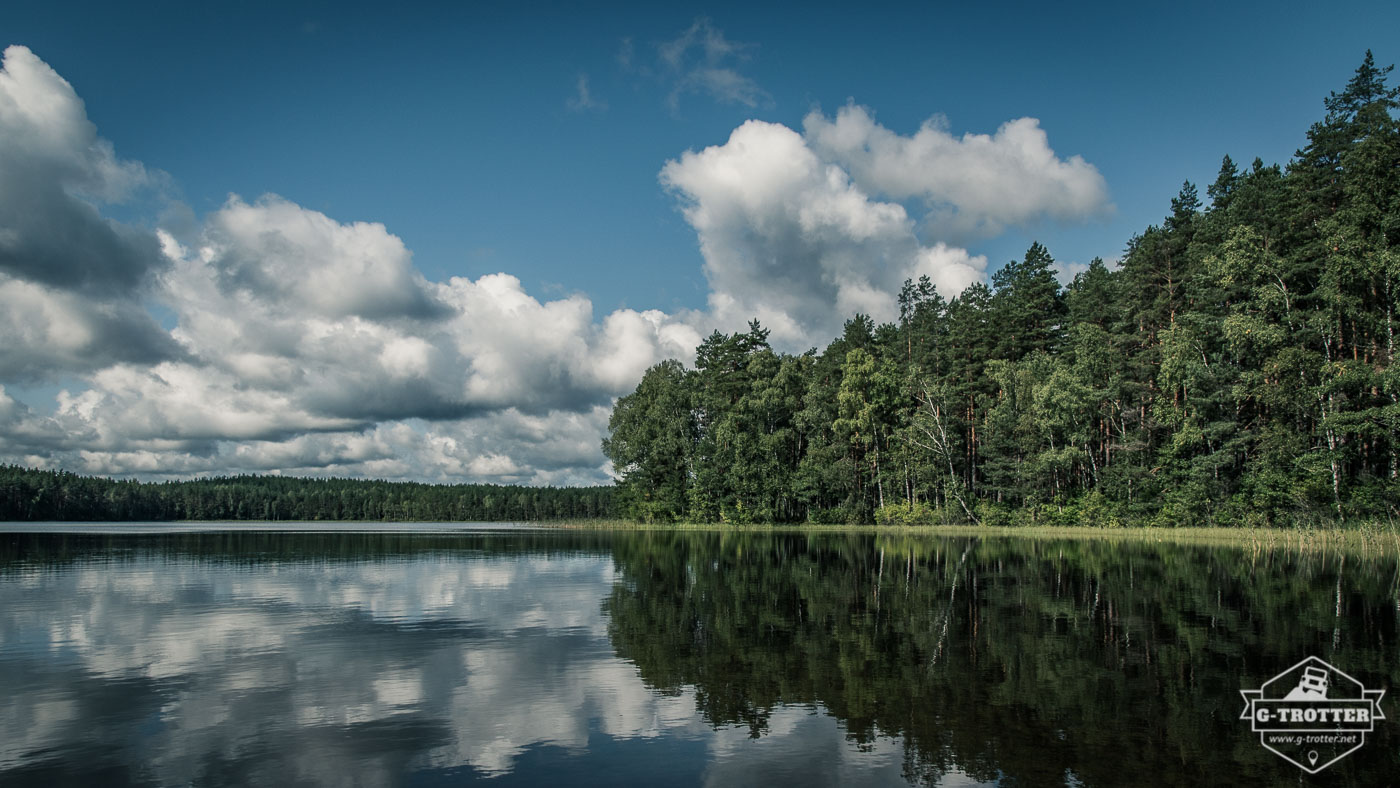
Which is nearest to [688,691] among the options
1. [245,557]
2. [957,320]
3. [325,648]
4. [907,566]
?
[325,648]

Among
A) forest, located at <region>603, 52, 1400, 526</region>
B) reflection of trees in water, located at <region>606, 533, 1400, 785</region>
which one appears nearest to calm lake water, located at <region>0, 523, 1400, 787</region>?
reflection of trees in water, located at <region>606, 533, 1400, 785</region>

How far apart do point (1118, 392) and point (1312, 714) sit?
55.4 meters

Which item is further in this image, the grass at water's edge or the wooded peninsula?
the wooded peninsula

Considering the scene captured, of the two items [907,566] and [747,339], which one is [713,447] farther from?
[907,566]

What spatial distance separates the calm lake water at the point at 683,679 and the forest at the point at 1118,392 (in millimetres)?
24485

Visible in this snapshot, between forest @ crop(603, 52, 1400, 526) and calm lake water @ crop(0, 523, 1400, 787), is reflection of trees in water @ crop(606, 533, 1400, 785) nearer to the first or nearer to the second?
calm lake water @ crop(0, 523, 1400, 787)

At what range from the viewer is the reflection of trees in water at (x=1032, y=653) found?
352 inches

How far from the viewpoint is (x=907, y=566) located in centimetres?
3281

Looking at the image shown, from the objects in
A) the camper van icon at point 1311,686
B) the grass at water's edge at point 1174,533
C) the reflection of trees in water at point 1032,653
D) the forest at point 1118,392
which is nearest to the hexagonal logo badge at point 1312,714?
the camper van icon at point 1311,686

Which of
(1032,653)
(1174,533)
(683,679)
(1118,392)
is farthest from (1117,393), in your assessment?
(683,679)

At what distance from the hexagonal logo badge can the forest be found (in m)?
36.0

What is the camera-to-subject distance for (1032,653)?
14180 millimetres

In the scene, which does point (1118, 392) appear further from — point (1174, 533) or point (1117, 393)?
point (1174, 533)

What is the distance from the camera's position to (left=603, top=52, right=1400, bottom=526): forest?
1737 inches
